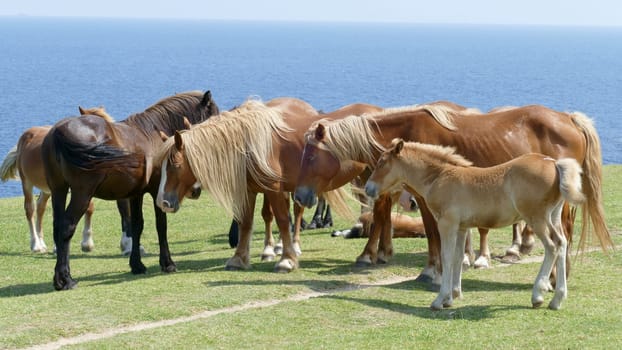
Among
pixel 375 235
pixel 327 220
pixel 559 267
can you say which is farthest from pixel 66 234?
pixel 327 220

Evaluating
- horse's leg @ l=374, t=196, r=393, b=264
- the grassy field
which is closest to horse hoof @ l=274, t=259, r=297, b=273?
the grassy field

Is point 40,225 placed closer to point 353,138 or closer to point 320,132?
point 320,132

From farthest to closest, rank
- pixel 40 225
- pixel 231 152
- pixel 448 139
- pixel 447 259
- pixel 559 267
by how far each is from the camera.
→ pixel 40 225
pixel 231 152
pixel 448 139
pixel 447 259
pixel 559 267

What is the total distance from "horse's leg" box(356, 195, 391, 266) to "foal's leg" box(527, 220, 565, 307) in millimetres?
3260

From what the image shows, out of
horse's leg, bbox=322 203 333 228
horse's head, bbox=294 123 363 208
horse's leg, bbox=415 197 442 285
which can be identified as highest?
horse's head, bbox=294 123 363 208

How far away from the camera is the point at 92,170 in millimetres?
10930

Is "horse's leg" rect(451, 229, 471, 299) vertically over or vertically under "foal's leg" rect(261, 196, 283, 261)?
over

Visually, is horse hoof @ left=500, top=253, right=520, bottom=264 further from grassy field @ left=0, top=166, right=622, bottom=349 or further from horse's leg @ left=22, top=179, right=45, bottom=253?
horse's leg @ left=22, top=179, right=45, bottom=253

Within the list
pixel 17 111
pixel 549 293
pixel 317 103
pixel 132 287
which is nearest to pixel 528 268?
pixel 549 293

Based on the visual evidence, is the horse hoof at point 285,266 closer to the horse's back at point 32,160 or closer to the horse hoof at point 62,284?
the horse hoof at point 62,284

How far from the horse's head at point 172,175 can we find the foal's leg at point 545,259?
4372 mm

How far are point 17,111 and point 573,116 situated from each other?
53.0 m

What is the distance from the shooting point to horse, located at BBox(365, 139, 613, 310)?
354 inches

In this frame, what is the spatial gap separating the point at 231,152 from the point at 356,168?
5.09 ft
